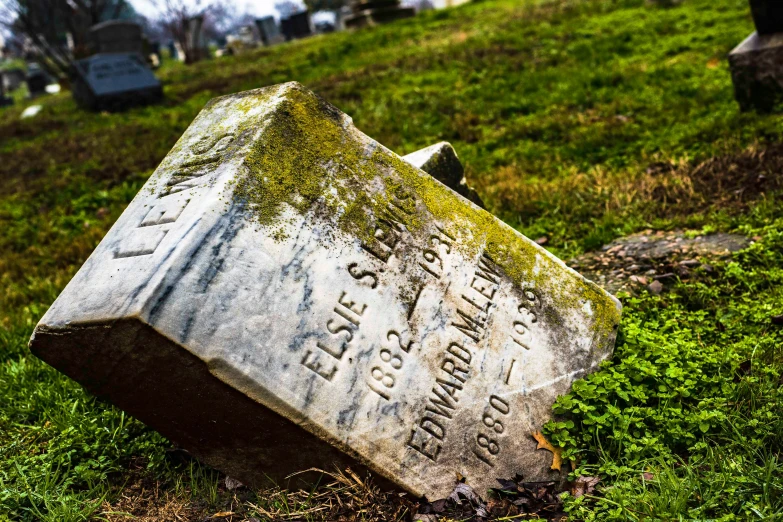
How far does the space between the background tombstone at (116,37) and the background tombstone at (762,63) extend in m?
15.1

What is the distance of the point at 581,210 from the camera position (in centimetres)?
499

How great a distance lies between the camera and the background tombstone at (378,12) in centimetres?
1820

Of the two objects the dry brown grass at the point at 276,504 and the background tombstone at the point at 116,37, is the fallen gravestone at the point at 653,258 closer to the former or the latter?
the dry brown grass at the point at 276,504

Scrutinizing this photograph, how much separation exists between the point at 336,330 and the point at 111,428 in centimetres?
148

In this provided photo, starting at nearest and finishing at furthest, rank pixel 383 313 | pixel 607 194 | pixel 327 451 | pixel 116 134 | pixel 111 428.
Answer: pixel 327 451 → pixel 383 313 → pixel 111 428 → pixel 607 194 → pixel 116 134

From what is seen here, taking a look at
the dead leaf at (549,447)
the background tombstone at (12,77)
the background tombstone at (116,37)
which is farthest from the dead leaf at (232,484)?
the background tombstone at (12,77)

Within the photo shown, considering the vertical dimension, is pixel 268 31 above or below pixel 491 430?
above

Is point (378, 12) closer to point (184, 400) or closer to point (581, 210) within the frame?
point (581, 210)

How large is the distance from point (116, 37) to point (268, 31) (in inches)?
534

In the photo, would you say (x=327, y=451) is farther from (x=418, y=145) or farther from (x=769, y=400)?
(x=418, y=145)

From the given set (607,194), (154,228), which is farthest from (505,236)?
(607,194)

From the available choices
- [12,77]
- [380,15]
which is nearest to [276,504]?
[380,15]

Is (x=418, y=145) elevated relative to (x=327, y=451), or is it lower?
elevated

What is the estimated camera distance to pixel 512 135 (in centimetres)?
712
